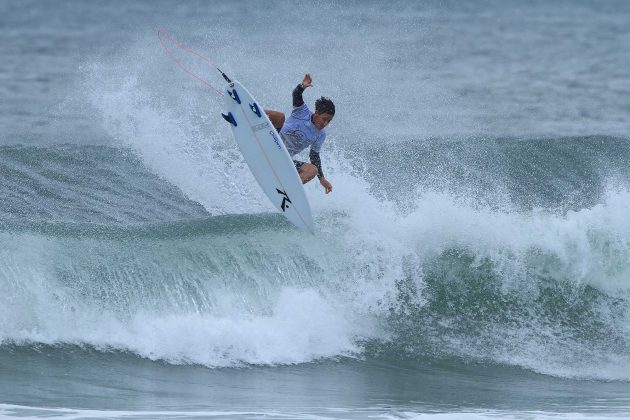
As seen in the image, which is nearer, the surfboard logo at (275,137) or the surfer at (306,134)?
the surfer at (306,134)

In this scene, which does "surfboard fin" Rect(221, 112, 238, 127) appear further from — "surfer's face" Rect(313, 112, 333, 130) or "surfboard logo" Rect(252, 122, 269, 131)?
"surfer's face" Rect(313, 112, 333, 130)

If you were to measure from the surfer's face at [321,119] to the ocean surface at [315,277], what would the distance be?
5.43 ft

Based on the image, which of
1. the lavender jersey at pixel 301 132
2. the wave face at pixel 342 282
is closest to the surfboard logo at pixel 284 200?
the lavender jersey at pixel 301 132

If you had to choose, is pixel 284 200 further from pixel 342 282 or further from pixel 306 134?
pixel 342 282

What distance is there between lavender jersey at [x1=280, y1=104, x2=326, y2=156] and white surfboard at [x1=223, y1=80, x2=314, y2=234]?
0.14 metres

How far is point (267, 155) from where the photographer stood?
12562 mm

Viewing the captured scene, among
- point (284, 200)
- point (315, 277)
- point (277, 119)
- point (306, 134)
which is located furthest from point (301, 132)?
point (315, 277)

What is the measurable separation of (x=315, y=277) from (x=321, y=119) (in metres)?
1.91

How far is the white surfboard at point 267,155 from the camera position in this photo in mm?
12445

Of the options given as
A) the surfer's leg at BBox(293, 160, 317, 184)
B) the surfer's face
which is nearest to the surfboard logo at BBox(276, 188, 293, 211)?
the surfer's leg at BBox(293, 160, 317, 184)

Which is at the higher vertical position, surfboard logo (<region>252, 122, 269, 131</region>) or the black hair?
the black hair

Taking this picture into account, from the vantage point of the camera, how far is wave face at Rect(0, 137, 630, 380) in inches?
469

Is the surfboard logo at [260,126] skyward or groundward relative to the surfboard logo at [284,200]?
skyward

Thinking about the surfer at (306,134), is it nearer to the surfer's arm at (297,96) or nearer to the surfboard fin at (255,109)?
the surfer's arm at (297,96)
